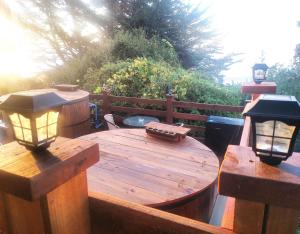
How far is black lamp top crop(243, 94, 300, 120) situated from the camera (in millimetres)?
709

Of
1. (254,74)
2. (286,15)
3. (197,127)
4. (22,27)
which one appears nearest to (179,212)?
(254,74)

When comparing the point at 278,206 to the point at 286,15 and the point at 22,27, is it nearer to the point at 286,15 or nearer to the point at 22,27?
the point at 286,15

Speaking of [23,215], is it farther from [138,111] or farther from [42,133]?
[138,111]

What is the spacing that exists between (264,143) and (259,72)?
7.86 feet

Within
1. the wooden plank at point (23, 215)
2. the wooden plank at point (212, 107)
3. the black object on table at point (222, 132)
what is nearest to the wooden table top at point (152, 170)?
the wooden plank at point (23, 215)

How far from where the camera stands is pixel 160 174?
1.93m

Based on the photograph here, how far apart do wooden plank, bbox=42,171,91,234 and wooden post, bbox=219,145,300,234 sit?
0.57 m

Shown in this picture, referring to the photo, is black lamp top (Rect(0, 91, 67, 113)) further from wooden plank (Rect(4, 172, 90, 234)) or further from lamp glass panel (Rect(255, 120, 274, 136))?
lamp glass panel (Rect(255, 120, 274, 136))

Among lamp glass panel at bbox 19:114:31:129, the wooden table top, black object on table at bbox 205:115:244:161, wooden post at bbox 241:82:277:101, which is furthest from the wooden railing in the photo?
lamp glass panel at bbox 19:114:31:129

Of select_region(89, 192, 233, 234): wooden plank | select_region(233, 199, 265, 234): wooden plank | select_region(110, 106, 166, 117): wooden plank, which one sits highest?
select_region(233, 199, 265, 234): wooden plank

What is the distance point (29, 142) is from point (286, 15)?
1233 centimetres

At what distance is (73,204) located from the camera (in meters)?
0.93

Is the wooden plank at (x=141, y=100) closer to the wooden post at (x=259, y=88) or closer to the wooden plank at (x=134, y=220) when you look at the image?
the wooden post at (x=259, y=88)

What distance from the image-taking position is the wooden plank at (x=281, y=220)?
0.72 meters
